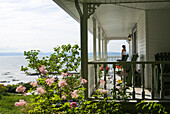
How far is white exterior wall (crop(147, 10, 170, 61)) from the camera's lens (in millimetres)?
7012

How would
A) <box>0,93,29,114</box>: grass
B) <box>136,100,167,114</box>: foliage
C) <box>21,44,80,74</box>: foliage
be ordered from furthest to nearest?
<box>0,93,29,114</box>: grass
<box>21,44,80,74</box>: foliage
<box>136,100,167,114</box>: foliage

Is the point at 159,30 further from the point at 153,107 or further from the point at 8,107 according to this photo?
the point at 8,107

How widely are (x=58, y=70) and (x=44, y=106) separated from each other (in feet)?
7.52

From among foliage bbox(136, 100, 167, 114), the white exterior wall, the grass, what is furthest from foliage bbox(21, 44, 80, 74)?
the grass

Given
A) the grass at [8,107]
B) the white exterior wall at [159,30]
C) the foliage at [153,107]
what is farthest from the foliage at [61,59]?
the grass at [8,107]

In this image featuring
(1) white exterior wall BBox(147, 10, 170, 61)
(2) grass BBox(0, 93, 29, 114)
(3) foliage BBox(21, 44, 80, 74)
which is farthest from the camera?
(2) grass BBox(0, 93, 29, 114)

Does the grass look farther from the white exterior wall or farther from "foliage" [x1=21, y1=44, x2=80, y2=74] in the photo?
the white exterior wall

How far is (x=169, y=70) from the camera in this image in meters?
6.14

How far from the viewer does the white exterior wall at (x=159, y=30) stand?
276 inches

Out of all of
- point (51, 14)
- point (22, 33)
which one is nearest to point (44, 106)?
point (22, 33)

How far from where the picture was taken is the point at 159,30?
705 cm

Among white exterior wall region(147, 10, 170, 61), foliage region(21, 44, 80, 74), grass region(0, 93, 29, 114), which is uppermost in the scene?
white exterior wall region(147, 10, 170, 61)

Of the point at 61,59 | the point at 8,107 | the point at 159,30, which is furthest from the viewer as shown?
the point at 8,107

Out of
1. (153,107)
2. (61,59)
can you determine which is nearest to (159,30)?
(61,59)
